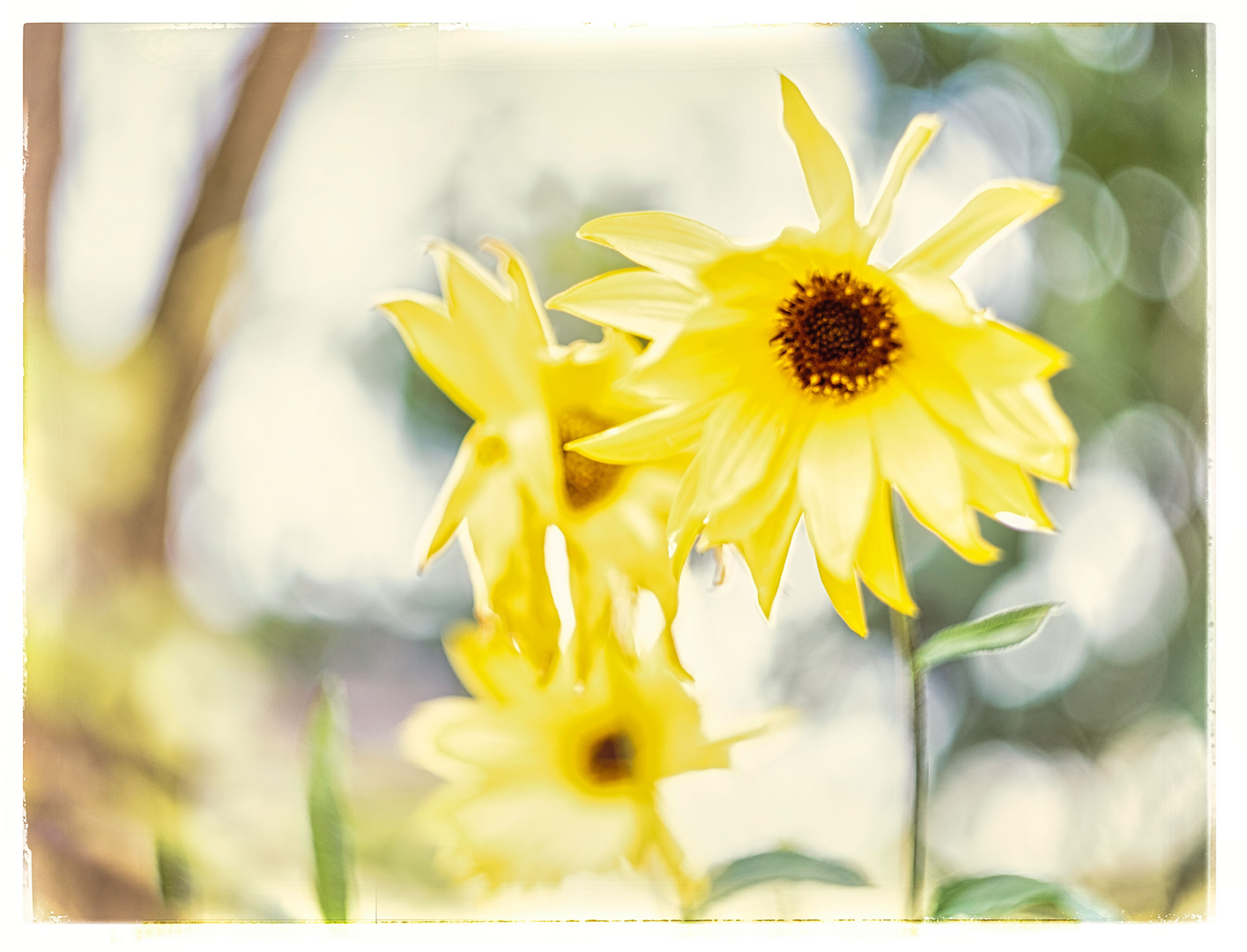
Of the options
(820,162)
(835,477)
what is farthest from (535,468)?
(820,162)

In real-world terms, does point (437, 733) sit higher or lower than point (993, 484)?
lower

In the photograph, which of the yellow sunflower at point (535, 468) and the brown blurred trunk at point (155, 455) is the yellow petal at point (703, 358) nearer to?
the yellow sunflower at point (535, 468)

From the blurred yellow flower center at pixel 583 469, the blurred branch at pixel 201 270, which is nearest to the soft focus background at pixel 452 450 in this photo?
the blurred branch at pixel 201 270

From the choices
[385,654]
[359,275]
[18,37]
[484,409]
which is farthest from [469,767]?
[18,37]

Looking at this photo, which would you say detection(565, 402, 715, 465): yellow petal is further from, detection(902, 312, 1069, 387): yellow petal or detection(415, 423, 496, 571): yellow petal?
detection(902, 312, 1069, 387): yellow petal

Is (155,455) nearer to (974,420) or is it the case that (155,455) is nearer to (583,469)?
(583,469)

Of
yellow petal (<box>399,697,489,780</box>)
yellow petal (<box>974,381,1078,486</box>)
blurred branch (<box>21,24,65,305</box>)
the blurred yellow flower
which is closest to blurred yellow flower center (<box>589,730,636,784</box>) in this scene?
the blurred yellow flower

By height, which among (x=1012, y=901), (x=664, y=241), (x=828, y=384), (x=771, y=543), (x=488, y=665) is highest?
(x=664, y=241)
